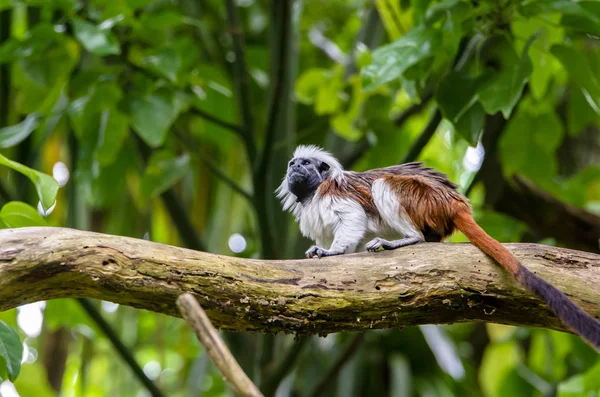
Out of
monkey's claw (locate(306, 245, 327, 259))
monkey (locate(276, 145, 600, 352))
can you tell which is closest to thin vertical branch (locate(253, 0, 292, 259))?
monkey (locate(276, 145, 600, 352))

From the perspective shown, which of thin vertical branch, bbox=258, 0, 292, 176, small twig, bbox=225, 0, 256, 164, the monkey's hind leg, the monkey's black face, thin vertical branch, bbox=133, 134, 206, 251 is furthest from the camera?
thin vertical branch, bbox=133, 134, 206, 251

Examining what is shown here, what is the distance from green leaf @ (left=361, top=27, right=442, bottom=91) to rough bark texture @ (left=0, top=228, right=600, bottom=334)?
61 cm

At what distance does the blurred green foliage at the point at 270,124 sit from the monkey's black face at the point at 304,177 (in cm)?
29

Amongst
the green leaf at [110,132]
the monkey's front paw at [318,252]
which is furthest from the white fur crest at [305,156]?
the green leaf at [110,132]

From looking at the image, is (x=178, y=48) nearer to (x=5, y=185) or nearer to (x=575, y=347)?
(x=5, y=185)

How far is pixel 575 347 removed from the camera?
11.9ft

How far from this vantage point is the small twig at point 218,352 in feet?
3.74

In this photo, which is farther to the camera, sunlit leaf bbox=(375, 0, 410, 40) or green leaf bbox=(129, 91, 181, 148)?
sunlit leaf bbox=(375, 0, 410, 40)

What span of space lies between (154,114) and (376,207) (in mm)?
892

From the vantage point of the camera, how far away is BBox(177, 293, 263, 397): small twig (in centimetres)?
114

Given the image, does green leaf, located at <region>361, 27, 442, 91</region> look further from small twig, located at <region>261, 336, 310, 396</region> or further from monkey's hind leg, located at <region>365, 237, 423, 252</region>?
small twig, located at <region>261, 336, 310, 396</region>

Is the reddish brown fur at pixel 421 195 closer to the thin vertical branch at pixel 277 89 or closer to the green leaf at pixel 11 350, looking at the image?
the thin vertical branch at pixel 277 89

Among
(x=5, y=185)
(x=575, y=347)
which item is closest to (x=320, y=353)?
(x=575, y=347)

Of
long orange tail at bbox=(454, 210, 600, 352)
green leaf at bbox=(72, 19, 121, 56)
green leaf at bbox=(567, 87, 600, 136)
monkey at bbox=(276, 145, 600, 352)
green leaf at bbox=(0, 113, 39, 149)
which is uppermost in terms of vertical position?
green leaf at bbox=(72, 19, 121, 56)
